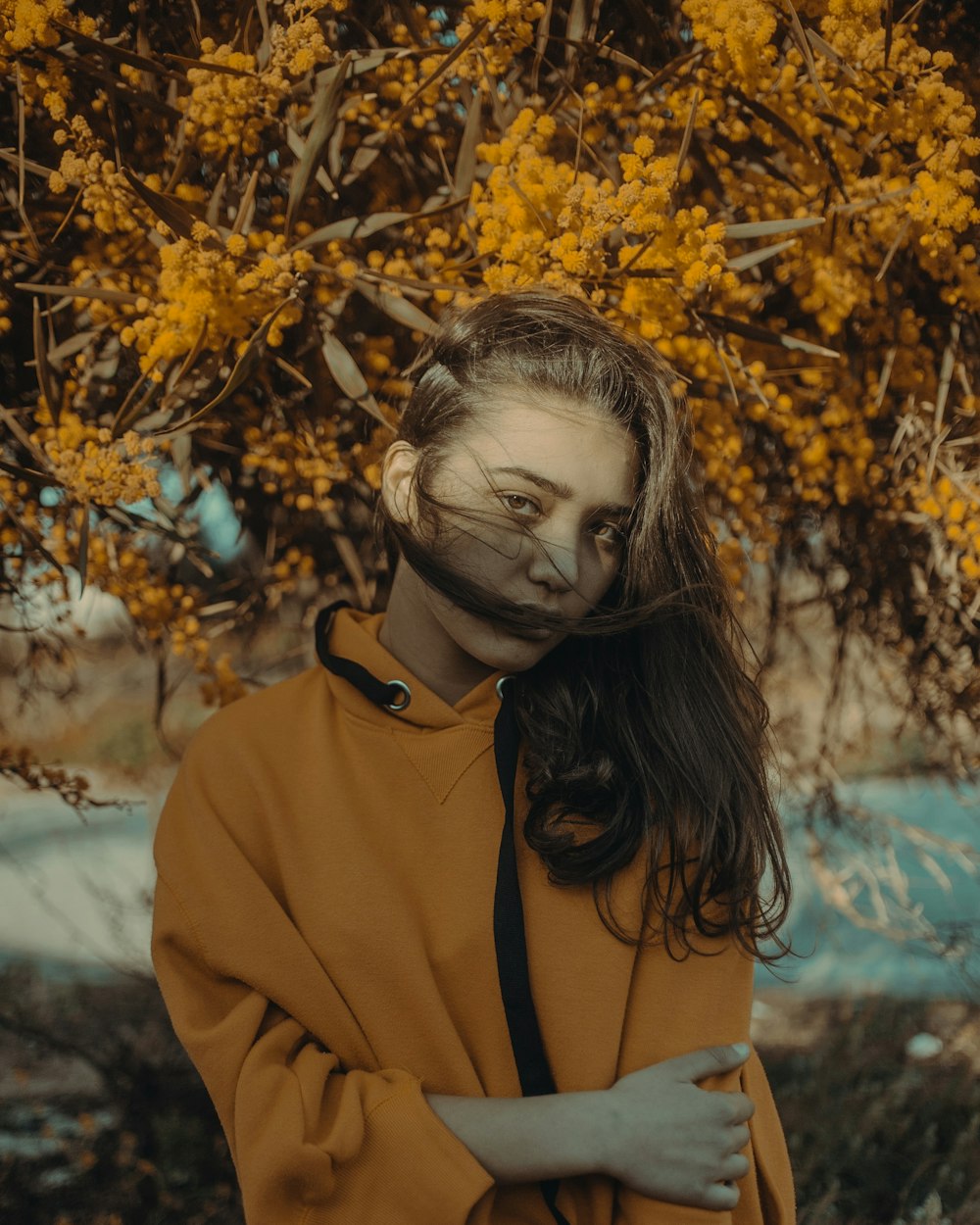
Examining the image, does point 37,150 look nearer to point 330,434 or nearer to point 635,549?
point 330,434

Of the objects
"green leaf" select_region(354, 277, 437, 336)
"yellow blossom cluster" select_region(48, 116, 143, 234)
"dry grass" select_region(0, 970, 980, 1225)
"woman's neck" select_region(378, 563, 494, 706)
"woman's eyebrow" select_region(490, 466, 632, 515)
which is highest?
"yellow blossom cluster" select_region(48, 116, 143, 234)

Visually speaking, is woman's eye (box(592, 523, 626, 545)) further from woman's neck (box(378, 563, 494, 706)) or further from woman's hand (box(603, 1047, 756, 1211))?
woman's hand (box(603, 1047, 756, 1211))

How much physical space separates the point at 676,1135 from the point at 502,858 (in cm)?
Answer: 31

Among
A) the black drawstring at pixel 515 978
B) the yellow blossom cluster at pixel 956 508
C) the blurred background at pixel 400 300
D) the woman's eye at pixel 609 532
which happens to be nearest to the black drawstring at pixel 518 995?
the black drawstring at pixel 515 978

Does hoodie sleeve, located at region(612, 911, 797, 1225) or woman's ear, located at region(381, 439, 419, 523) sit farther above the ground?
woman's ear, located at region(381, 439, 419, 523)

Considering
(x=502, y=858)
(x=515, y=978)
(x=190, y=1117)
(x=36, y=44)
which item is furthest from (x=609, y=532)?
(x=190, y=1117)

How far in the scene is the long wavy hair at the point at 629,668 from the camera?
1.05m

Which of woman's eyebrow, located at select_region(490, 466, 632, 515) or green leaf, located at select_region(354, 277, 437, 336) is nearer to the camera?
woman's eyebrow, located at select_region(490, 466, 632, 515)

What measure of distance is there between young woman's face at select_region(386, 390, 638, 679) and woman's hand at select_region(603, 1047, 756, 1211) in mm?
430

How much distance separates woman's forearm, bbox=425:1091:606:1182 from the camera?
951 millimetres

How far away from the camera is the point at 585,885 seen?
1.07 metres

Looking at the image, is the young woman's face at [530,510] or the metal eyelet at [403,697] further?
the metal eyelet at [403,697]

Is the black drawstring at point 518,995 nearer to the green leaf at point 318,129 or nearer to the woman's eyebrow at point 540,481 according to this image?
the woman's eyebrow at point 540,481

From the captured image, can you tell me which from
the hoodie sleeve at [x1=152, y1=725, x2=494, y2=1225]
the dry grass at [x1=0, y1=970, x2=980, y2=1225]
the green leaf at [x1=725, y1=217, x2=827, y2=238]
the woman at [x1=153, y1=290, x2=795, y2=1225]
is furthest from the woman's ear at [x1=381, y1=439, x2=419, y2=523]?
the dry grass at [x1=0, y1=970, x2=980, y2=1225]
